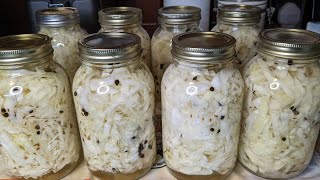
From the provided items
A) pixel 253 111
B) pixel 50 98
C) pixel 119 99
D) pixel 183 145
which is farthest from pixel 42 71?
pixel 253 111

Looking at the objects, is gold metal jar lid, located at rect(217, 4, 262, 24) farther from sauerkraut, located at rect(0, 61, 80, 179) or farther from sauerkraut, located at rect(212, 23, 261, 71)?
sauerkraut, located at rect(0, 61, 80, 179)

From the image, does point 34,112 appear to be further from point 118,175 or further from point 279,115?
point 279,115

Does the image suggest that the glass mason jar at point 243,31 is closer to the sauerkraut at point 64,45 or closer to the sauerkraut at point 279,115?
the sauerkraut at point 279,115

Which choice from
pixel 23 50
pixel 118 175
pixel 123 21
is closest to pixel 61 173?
pixel 118 175

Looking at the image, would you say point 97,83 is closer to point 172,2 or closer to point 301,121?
point 301,121

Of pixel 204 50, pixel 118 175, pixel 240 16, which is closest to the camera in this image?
pixel 204 50

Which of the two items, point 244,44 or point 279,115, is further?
point 244,44

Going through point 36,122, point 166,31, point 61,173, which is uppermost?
point 166,31

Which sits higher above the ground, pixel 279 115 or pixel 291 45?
pixel 291 45
